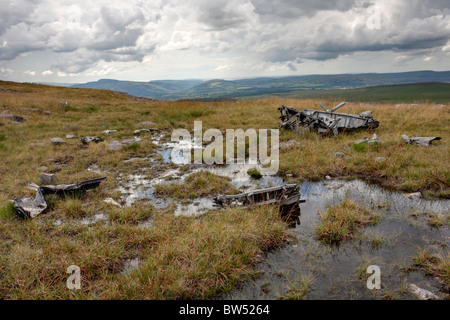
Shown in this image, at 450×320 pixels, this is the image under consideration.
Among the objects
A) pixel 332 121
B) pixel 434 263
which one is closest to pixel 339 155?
pixel 332 121

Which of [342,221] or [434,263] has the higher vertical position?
[342,221]

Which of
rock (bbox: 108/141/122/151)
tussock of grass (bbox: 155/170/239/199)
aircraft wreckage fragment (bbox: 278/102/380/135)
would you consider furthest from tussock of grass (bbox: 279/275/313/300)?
rock (bbox: 108/141/122/151)

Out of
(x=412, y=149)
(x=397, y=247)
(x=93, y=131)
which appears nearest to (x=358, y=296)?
(x=397, y=247)

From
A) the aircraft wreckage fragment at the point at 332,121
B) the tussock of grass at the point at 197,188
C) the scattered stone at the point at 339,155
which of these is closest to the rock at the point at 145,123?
the aircraft wreckage fragment at the point at 332,121

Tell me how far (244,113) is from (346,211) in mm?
14900

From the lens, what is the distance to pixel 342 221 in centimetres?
522

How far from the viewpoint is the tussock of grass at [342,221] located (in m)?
4.93

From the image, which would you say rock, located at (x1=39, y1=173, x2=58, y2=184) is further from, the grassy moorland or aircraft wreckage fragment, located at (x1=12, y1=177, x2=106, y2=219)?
aircraft wreckage fragment, located at (x1=12, y1=177, x2=106, y2=219)

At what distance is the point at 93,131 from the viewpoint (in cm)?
1521

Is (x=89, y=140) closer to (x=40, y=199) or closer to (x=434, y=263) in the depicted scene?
(x=40, y=199)

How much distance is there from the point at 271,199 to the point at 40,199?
5.88 meters

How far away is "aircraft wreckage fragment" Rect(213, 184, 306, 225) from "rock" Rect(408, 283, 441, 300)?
8.13 ft

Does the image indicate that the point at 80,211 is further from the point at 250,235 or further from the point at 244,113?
the point at 244,113

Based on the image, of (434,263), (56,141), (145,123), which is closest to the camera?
(434,263)
